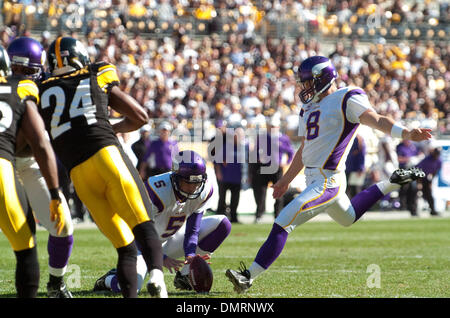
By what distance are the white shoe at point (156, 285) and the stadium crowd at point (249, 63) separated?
1123 centimetres

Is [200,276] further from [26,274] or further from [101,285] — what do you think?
[26,274]

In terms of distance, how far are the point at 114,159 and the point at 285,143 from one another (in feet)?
33.9

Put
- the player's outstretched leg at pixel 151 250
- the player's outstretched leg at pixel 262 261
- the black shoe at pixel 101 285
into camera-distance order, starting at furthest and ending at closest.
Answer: the black shoe at pixel 101 285
the player's outstretched leg at pixel 262 261
the player's outstretched leg at pixel 151 250

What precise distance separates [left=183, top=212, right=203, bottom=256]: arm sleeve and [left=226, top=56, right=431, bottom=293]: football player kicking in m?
0.45

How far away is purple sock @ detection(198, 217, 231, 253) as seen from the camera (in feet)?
22.2

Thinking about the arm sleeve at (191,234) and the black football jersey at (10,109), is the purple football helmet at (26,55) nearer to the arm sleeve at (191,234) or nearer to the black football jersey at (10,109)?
the black football jersey at (10,109)

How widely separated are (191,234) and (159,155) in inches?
320

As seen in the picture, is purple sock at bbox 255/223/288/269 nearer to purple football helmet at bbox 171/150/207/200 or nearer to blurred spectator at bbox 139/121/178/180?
purple football helmet at bbox 171/150/207/200

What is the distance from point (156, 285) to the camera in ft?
15.2

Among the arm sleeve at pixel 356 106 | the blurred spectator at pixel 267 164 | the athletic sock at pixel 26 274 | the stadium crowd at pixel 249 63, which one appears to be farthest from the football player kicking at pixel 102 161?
the stadium crowd at pixel 249 63

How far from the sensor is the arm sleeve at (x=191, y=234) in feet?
20.9

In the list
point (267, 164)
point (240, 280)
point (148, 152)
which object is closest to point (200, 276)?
point (240, 280)

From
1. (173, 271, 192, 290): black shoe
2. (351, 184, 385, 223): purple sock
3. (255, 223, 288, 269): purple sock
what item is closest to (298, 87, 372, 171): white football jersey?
(351, 184, 385, 223): purple sock
